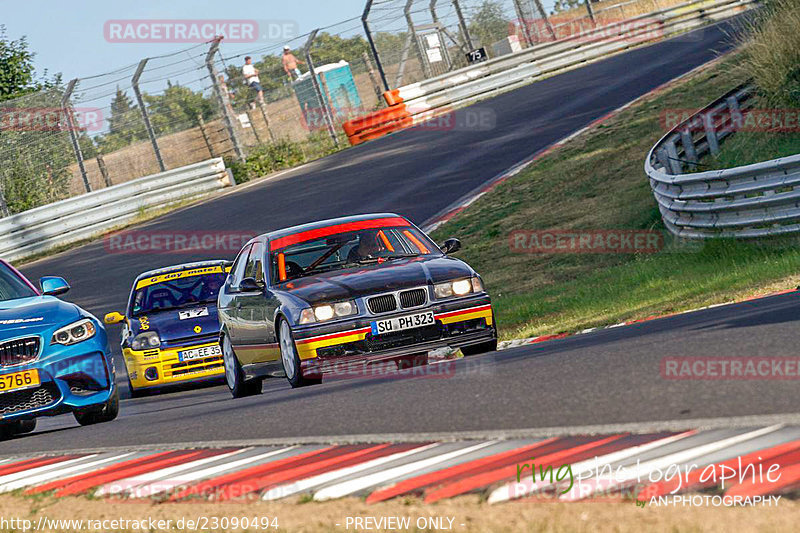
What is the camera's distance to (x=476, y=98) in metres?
33.8

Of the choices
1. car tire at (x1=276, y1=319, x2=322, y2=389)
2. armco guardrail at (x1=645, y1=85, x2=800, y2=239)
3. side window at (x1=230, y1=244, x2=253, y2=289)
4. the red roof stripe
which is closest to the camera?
car tire at (x1=276, y1=319, x2=322, y2=389)

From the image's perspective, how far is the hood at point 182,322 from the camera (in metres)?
14.2

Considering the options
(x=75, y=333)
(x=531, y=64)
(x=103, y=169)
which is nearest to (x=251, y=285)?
(x=75, y=333)

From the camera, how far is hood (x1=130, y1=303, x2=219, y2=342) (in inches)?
559

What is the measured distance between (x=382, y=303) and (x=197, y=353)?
190 inches

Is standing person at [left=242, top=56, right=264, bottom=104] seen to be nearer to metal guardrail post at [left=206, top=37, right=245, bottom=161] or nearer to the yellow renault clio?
metal guardrail post at [left=206, top=37, right=245, bottom=161]

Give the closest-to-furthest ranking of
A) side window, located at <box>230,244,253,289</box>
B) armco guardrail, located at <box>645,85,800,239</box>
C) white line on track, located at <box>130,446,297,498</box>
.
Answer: white line on track, located at <box>130,446,297,498</box>
side window, located at <box>230,244,253,289</box>
armco guardrail, located at <box>645,85,800,239</box>

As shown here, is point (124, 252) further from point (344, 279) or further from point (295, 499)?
point (295, 499)

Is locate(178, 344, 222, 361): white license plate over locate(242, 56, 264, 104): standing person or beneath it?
beneath

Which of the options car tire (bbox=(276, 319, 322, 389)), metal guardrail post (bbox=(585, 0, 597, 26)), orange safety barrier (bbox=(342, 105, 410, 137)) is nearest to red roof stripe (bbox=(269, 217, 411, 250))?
car tire (bbox=(276, 319, 322, 389))

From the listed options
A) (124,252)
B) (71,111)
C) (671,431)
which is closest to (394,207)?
(124,252)

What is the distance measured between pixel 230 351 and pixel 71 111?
17.9 m

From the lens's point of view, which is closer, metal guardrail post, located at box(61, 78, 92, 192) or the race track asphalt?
the race track asphalt

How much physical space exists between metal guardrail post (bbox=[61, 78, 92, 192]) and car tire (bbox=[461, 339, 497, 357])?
19.6 metres
